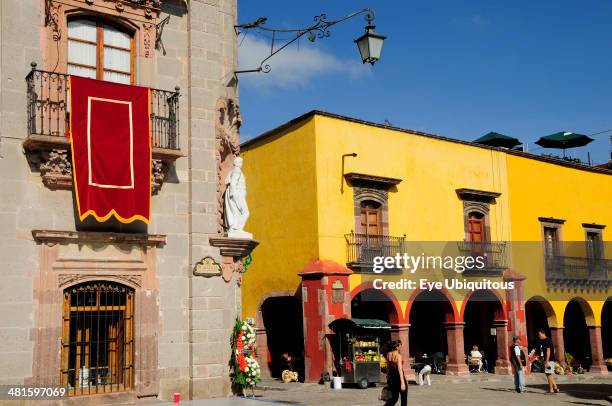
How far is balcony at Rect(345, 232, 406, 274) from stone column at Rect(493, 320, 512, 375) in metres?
5.65

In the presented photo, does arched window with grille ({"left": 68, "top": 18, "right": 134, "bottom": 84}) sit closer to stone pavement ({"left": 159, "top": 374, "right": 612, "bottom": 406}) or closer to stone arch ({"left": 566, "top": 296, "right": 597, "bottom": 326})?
stone pavement ({"left": 159, "top": 374, "right": 612, "bottom": 406})

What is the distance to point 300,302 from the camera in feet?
83.4

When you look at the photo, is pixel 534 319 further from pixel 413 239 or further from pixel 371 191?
pixel 371 191

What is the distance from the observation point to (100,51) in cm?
1375

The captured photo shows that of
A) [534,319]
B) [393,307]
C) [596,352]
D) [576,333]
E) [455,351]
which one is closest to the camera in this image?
[393,307]

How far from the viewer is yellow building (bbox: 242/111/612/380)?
24516 millimetres

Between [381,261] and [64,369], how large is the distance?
1438 centimetres

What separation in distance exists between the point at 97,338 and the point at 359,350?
1088 cm

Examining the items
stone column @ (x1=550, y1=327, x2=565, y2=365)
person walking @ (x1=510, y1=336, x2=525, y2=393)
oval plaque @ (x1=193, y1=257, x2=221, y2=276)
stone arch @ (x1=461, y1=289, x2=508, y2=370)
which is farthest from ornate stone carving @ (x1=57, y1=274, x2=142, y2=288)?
stone column @ (x1=550, y1=327, x2=565, y2=365)

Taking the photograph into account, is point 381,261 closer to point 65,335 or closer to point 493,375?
point 493,375

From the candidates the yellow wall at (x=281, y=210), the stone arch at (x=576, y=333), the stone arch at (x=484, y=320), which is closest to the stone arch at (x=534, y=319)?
the stone arch at (x=576, y=333)

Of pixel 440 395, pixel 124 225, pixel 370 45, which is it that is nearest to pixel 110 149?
pixel 124 225

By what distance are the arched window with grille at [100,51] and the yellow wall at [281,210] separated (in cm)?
1102

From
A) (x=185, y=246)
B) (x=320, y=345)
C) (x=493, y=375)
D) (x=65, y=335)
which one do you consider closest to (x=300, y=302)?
(x=320, y=345)
